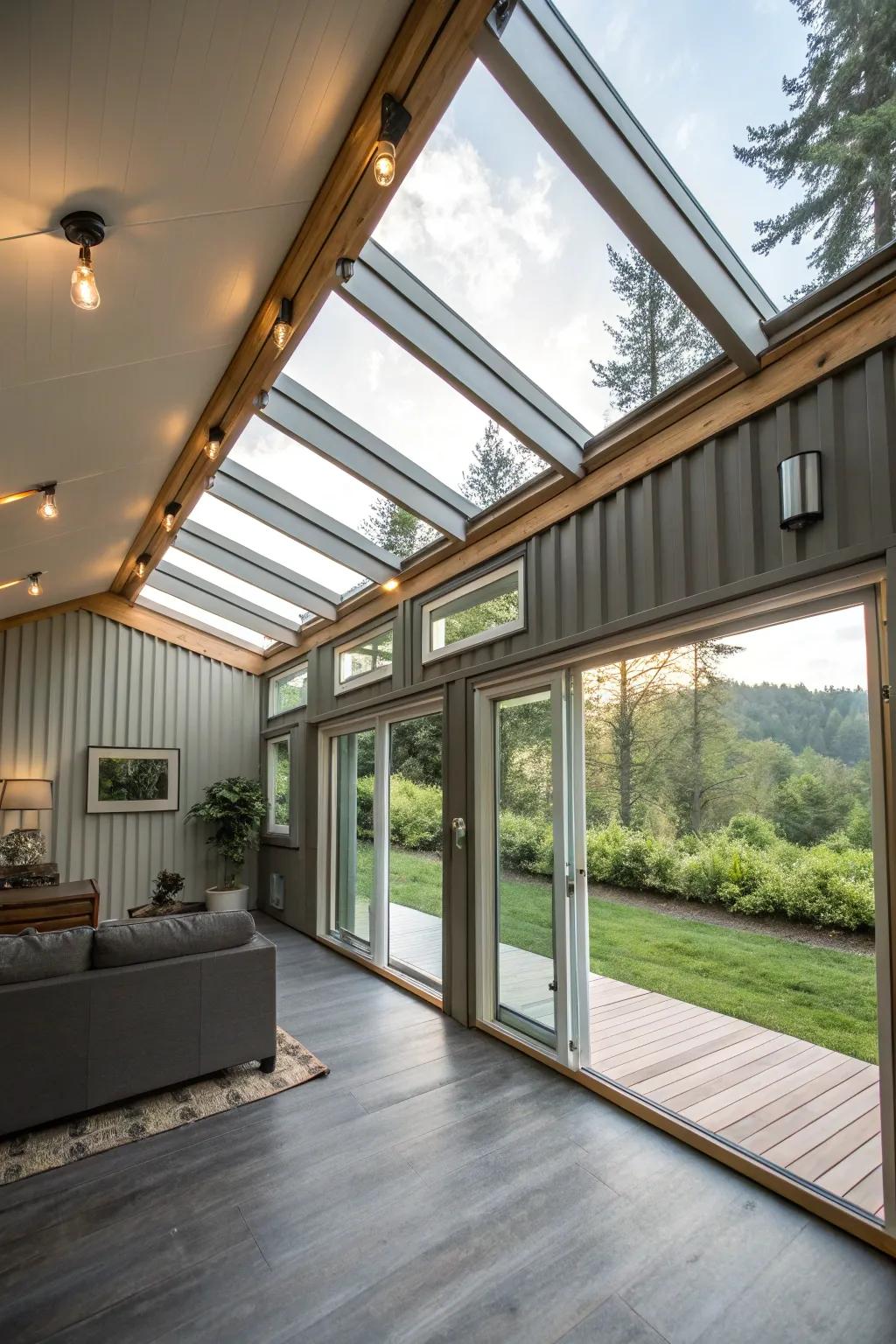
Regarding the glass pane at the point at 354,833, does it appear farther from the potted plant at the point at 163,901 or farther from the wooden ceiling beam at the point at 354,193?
the wooden ceiling beam at the point at 354,193

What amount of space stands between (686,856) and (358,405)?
4.84 meters

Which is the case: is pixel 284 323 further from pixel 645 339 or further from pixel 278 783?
pixel 278 783

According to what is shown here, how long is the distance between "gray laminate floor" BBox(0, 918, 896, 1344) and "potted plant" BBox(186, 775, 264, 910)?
4.35 metres

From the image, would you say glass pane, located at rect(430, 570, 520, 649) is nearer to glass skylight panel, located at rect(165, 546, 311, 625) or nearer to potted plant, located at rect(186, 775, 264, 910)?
glass skylight panel, located at rect(165, 546, 311, 625)

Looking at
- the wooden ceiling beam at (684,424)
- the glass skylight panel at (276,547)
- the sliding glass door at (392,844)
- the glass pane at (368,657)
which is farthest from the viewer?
the glass pane at (368,657)

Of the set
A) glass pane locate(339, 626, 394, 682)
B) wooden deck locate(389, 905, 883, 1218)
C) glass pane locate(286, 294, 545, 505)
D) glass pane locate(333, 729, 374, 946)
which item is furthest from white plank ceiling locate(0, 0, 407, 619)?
wooden deck locate(389, 905, 883, 1218)

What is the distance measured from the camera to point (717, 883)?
19.3 ft

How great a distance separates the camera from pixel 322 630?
664 centimetres

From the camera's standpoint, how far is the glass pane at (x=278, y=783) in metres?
7.47

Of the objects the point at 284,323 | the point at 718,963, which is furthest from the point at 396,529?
the point at 718,963

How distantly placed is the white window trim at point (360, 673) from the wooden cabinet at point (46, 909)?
2.56m

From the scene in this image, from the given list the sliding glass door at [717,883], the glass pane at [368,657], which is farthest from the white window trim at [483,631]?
the glass pane at [368,657]

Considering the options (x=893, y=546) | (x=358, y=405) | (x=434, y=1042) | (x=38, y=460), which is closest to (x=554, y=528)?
(x=358, y=405)

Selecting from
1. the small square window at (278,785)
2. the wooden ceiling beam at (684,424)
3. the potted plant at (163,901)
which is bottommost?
the potted plant at (163,901)
